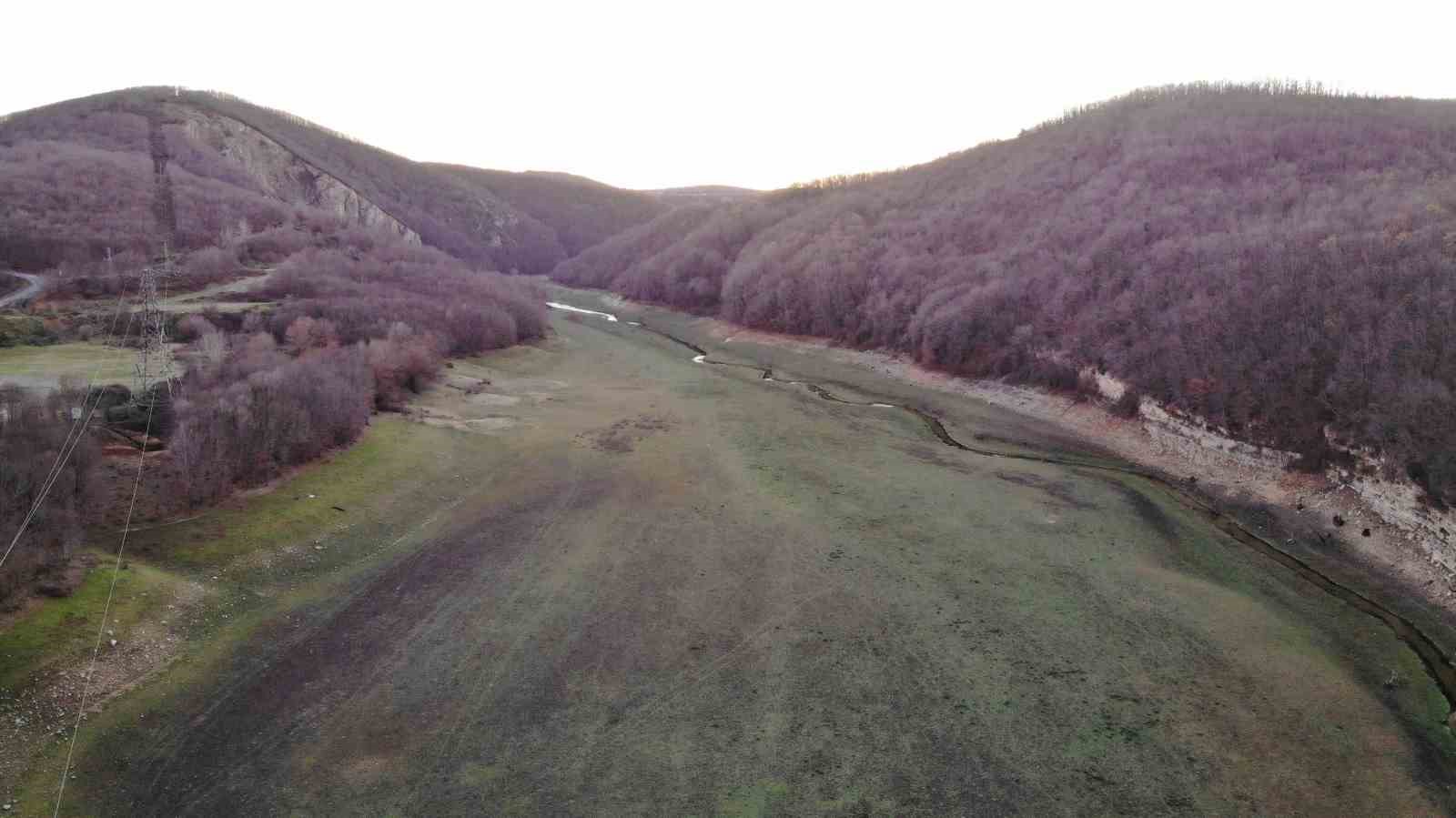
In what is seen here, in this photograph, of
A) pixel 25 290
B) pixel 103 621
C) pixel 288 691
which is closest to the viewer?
pixel 288 691

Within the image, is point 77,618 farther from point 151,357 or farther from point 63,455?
point 151,357

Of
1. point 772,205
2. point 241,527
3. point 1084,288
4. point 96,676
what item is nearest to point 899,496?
point 241,527

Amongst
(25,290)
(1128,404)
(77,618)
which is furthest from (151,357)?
(1128,404)

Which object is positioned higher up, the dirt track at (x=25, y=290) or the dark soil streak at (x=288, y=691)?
the dirt track at (x=25, y=290)

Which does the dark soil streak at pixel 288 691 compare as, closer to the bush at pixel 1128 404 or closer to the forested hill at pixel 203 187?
the bush at pixel 1128 404

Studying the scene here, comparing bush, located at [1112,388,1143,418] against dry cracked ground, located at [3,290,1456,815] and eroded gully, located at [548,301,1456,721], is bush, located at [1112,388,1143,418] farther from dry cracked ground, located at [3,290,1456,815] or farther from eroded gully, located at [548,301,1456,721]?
dry cracked ground, located at [3,290,1456,815]

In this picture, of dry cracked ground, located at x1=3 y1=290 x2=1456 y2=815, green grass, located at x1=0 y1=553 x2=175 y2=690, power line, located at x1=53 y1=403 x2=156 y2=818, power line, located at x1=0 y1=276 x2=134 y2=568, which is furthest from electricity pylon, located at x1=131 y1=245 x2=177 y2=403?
green grass, located at x1=0 y1=553 x2=175 y2=690

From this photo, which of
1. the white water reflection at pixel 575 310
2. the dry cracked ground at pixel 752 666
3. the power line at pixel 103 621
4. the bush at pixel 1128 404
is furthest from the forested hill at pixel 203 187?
the bush at pixel 1128 404
